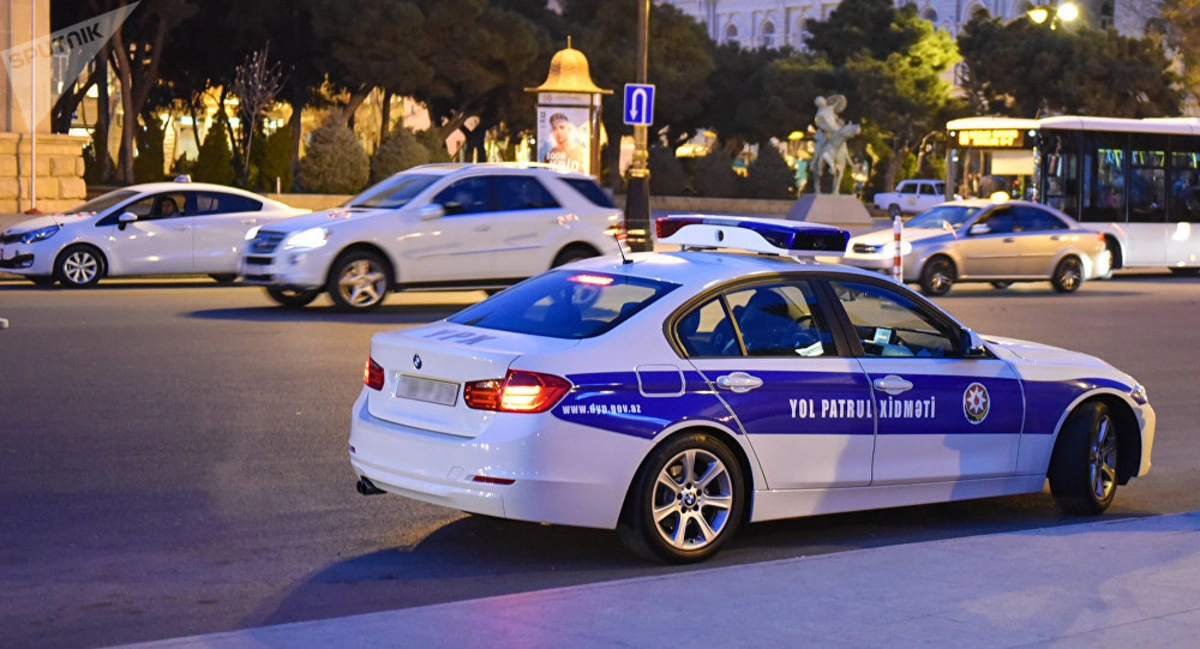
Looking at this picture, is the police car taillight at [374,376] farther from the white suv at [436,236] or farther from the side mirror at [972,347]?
the white suv at [436,236]

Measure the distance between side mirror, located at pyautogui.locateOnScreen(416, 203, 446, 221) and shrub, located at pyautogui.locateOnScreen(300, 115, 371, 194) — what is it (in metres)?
22.3

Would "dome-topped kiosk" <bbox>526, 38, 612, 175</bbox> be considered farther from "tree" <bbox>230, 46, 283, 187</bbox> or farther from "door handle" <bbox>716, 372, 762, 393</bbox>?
"door handle" <bbox>716, 372, 762, 393</bbox>

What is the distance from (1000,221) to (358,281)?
11348 millimetres

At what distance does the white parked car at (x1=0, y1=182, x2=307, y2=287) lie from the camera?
67.0ft

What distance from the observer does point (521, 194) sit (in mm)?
18781

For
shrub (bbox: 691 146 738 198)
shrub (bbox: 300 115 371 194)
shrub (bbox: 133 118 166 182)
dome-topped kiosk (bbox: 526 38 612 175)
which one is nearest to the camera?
dome-topped kiosk (bbox: 526 38 612 175)

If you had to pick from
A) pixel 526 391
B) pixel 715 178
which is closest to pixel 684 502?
pixel 526 391

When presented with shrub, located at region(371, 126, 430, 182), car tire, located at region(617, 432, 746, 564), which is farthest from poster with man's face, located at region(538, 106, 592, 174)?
car tire, located at region(617, 432, 746, 564)

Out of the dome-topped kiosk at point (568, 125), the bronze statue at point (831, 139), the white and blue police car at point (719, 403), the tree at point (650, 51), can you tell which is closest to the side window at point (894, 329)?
the white and blue police car at point (719, 403)

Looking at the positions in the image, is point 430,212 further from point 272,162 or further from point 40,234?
point 272,162

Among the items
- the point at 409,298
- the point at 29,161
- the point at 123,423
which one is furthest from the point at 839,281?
the point at 29,161

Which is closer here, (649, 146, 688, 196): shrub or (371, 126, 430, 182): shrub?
(371, 126, 430, 182): shrub

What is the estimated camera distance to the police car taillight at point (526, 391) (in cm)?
668

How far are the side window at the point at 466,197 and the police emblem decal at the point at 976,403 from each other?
35.7ft
